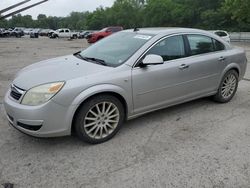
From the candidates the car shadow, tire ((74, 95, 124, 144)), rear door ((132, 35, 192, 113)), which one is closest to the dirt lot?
the car shadow

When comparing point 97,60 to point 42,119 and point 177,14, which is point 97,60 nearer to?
point 42,119

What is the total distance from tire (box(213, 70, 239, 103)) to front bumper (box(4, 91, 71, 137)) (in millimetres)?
3074

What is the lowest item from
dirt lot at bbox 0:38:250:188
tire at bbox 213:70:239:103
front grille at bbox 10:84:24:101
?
dirt lot at bbox 0:38:250:188

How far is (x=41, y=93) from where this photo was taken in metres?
3.43

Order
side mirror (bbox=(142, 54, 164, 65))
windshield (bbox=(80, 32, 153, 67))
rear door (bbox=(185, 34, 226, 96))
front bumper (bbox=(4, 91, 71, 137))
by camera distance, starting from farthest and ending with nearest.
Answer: rear door (bbox=(185, 34, 226, 96)) < windshield (bbox=(80, 32, 153, 67)) < side mirror (bbox=(142, 54, 164, 65)) < front bumper (bbox=(4, 91, 71, 137))

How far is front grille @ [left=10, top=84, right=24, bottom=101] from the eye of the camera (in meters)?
3.57

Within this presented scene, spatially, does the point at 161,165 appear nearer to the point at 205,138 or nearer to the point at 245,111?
the point at 205,138

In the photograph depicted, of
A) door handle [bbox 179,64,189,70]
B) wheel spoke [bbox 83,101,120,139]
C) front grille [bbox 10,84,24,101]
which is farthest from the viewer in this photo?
door handle [bbox 179,64,189,70]

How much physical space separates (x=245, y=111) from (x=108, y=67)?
272cm

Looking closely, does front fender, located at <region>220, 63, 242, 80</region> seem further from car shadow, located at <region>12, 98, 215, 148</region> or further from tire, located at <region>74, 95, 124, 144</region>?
tire, located at <region>74, 95, 124, 144</region>

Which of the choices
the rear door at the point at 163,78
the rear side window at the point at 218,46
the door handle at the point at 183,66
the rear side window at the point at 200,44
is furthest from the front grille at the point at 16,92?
the rear side window at the point at 218,46

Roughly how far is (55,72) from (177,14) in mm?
63080

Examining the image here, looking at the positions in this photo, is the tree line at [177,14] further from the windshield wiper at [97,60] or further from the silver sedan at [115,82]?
the windshield wiper at [97,60]

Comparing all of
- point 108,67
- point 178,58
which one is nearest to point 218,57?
point 178,58
